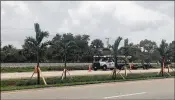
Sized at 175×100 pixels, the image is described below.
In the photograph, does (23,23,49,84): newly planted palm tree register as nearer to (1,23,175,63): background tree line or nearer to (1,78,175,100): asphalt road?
(1,23,175,63): background tree line

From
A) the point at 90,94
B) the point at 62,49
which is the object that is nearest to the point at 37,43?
the point at 62,49

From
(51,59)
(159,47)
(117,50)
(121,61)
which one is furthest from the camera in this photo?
(51,59)

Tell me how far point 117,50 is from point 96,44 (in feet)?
212

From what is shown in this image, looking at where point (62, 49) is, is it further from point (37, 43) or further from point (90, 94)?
point (90, 94)

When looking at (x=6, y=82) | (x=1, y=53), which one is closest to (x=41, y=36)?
(x=6, y=82)

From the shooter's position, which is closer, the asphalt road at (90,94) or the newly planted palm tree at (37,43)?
the asphalt road at (90,94)

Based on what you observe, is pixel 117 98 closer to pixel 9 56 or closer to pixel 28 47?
pixel 28 47

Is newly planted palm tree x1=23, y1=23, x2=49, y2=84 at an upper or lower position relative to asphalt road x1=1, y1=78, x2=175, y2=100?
upper

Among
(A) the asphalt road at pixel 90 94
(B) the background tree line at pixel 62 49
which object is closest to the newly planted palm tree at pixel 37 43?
(B) the background tree line at pixel 62 49

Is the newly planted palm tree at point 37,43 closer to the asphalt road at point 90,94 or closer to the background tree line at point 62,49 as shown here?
the background tree line at point 62,49

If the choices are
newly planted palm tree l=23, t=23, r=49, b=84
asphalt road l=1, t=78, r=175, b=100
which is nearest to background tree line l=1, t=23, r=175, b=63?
newly planted palm tree l=23, t=23, r=49, b=84

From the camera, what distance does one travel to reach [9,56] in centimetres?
6381

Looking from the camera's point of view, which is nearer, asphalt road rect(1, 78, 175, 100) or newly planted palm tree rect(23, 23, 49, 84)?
asphalt road rect(1, 78, 175, 100)

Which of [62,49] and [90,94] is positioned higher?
[62,49]
